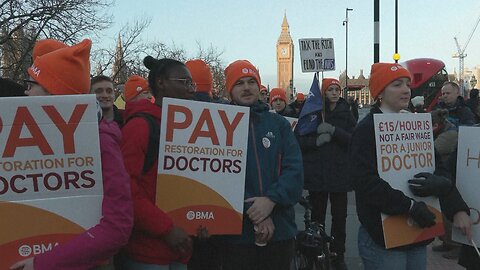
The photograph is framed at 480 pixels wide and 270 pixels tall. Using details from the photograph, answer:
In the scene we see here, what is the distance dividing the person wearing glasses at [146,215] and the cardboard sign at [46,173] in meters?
0.54

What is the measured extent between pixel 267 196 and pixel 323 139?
9.38ft

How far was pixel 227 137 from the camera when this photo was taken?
112 inches

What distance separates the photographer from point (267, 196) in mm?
3002

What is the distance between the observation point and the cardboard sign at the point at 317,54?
7895mm

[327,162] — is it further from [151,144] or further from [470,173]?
[151,144]

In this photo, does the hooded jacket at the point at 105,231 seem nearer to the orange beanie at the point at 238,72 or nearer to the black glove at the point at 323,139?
the orange beanie at the point at 238,72

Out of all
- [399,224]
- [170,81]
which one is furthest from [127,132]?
[399,224]

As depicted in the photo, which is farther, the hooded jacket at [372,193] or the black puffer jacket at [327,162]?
the black puffer jacket at [327,162]

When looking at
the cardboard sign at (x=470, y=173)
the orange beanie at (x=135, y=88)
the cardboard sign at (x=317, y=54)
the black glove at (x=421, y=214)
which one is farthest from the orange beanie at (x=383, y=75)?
the cardboard sign at (x=317, y=54)

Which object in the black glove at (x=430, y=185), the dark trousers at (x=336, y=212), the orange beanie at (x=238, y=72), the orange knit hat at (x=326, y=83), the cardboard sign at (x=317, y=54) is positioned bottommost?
the dark trousers at (x=336, y=212)

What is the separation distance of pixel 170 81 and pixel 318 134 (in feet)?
10.6

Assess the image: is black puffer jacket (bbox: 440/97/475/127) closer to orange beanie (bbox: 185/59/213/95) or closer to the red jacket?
orange beanie (bbox: 185/59/213/95)

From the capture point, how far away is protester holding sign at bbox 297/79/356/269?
5727 mm

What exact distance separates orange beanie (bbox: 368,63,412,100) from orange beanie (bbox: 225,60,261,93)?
75 cm
